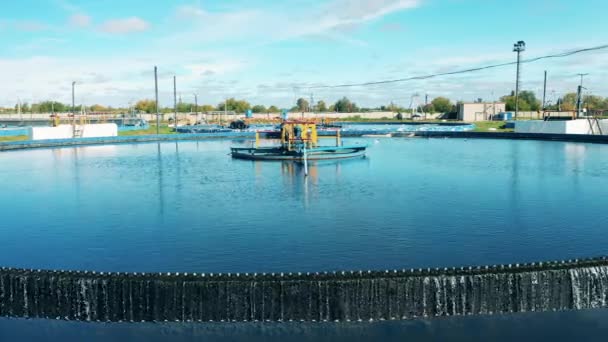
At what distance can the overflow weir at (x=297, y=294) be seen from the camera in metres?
12.4

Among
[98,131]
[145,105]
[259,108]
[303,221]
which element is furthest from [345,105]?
[303,221]

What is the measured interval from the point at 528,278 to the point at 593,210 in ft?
33.9

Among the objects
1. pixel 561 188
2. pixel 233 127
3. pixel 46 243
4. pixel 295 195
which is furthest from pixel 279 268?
pixel 233 127

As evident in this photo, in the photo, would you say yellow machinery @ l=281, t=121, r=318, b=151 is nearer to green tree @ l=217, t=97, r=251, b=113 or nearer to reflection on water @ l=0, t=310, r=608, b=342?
reflection on water @ l=0, t=310, r=608, b=342

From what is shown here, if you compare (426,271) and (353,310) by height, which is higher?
(426,271)

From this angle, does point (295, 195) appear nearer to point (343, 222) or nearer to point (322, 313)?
point (343, 222)

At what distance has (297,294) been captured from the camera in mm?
12344

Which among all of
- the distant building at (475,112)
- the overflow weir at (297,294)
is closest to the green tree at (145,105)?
the distant building at (475,112)

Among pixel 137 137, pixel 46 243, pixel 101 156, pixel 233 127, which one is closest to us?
pixel 46 243

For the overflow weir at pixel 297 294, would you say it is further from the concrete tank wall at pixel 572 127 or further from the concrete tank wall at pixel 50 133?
the concrete tank wall at pixel 572 127

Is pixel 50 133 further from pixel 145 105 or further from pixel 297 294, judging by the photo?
pixel 145 105

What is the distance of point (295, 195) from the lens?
25172mm

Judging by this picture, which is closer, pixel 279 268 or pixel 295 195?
pixel 279 268

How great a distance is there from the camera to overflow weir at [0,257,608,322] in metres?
12.4
